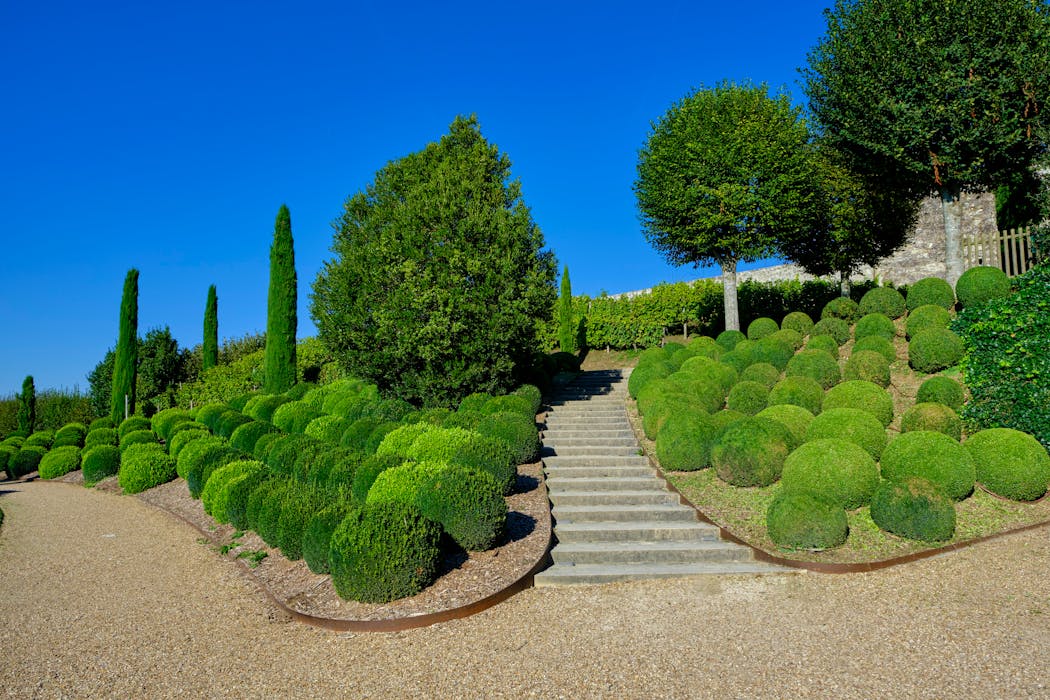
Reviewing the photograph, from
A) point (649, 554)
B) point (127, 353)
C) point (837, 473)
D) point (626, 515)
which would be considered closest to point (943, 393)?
point (837, 473)

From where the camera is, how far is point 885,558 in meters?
6.98

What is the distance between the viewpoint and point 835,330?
546 inches

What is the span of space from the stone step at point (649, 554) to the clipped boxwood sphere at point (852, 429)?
2449 millimetres

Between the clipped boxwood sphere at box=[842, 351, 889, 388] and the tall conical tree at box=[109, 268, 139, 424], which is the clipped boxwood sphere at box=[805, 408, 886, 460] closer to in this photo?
the clipped boxwood sphere at box=[842, 351, 889, 388]

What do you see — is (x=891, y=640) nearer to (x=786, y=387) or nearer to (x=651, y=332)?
(x=786, y=387)

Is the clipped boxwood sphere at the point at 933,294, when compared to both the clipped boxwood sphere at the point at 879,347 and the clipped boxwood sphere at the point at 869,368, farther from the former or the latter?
the clipped boxwood sphere at the point at 869,368

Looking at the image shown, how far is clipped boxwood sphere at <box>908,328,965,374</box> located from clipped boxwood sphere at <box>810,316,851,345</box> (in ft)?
7.61

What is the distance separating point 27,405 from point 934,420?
33.2 metres

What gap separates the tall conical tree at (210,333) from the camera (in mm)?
29319

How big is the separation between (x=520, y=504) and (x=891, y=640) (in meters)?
4.47

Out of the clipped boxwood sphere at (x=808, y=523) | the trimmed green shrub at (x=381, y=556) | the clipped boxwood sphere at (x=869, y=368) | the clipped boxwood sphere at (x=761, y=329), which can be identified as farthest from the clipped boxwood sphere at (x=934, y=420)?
the trimmed green shrub at (x=381, y=556)

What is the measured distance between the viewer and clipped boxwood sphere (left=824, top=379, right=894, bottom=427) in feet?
32.7

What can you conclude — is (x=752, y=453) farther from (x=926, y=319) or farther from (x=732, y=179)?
(x=732, y=179)

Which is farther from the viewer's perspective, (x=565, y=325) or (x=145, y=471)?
(x=565, y=325)
